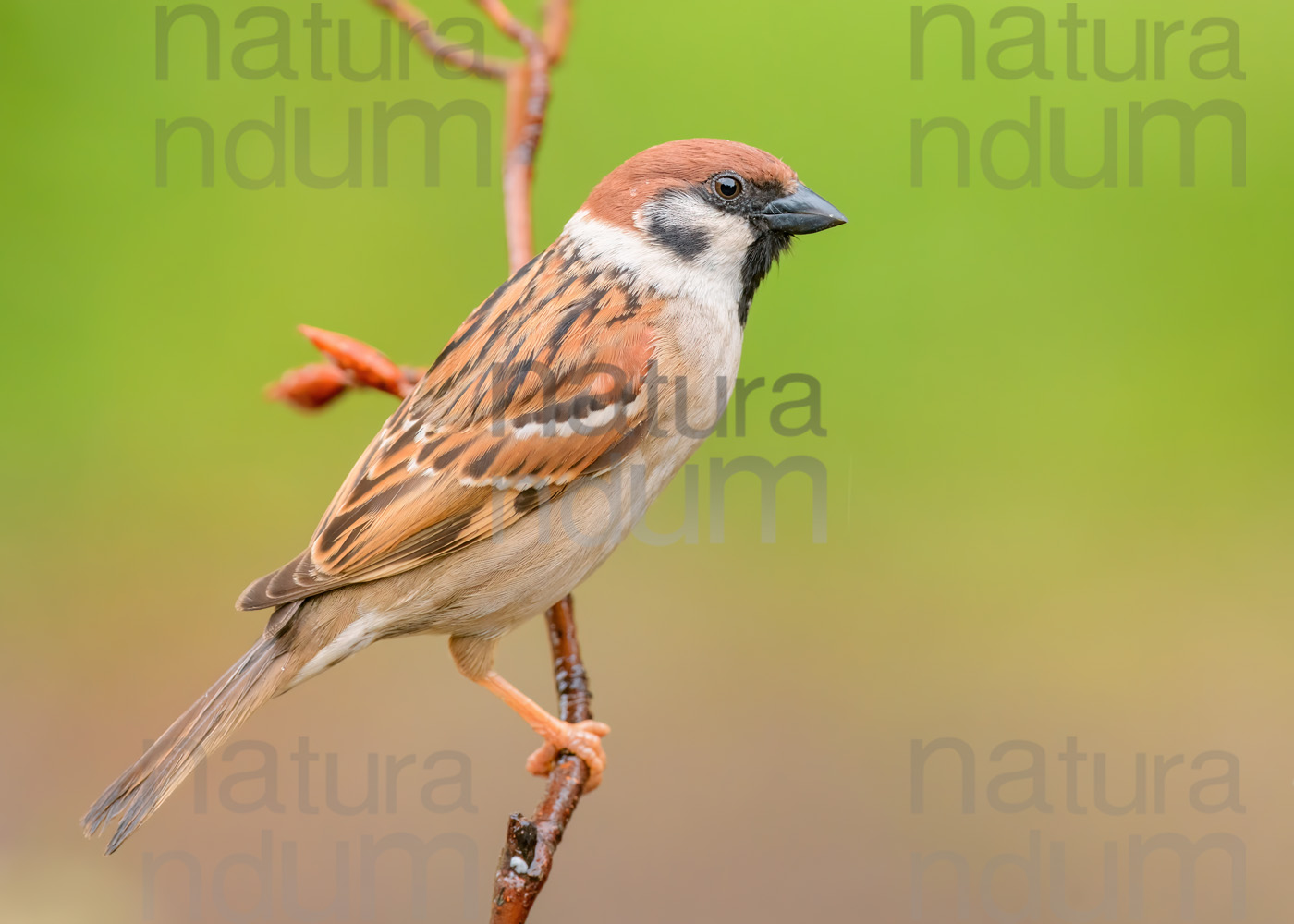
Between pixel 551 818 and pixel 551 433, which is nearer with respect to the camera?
pixel 551 818

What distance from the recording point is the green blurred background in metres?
3.84

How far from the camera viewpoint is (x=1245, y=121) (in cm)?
419

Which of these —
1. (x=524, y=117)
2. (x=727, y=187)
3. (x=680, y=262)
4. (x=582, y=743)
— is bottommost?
(x=582, y=743)

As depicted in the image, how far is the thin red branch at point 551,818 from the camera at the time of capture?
1.66 m

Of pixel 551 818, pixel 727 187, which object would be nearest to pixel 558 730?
Result: pixel 551 818

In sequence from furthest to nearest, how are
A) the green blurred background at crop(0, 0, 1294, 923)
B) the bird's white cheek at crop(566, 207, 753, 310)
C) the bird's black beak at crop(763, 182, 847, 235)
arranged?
the green blurred background at crop(0, 0, 1294, 923) < the bird's white cheek at crop(566, 207, 753, 310) < the bird's black beak at crop(763, 182, 847, 235)

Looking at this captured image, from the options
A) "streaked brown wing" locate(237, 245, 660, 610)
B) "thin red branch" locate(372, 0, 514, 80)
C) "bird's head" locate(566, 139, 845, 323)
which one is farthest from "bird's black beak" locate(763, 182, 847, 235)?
"thin red branch" locate(372, 0, 514, 80)

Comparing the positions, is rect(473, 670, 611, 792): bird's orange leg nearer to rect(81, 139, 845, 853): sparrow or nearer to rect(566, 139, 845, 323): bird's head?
rect(81, 139, 845, 853): sparrow

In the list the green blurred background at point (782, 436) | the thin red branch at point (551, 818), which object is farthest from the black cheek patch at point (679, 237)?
the green blurred background at point (782, 436)

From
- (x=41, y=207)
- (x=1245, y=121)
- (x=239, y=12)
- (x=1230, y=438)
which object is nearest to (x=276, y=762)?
(x=41, y=207)

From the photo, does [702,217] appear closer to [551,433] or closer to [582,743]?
[551,433]

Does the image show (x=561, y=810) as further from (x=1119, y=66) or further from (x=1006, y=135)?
(x=1119, y=66)

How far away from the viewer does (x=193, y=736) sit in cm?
202

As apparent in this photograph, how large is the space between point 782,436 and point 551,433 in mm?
1846
